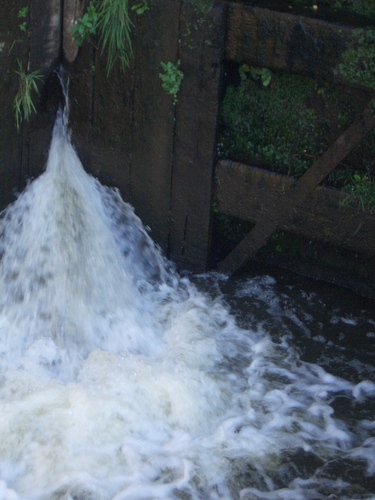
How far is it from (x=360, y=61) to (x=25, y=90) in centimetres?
209

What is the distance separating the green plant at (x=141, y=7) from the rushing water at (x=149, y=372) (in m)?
1.01

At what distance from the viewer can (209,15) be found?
4.63 meters

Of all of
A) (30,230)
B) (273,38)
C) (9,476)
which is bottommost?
(9,476)

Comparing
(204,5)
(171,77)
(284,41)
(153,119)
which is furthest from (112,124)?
(284,41)

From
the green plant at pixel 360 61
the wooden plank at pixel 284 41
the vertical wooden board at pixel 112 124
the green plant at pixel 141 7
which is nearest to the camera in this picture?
the green plant at pixel 360 61

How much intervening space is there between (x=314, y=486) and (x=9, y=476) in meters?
1.42

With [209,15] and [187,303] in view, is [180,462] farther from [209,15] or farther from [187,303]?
[209,15]

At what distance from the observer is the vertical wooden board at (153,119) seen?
4.77 meters

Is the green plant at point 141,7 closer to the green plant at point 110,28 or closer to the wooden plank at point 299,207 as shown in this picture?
the green plant at point 110,28

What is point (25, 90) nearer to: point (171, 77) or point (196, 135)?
point (171, 77)

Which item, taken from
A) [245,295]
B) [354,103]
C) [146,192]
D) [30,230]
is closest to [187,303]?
[245,295]

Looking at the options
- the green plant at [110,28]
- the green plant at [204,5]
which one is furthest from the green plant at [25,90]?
the green plant at [204,5]

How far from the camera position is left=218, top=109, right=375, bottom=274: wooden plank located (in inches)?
177

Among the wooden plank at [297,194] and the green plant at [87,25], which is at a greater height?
the green plant at [87,25]
